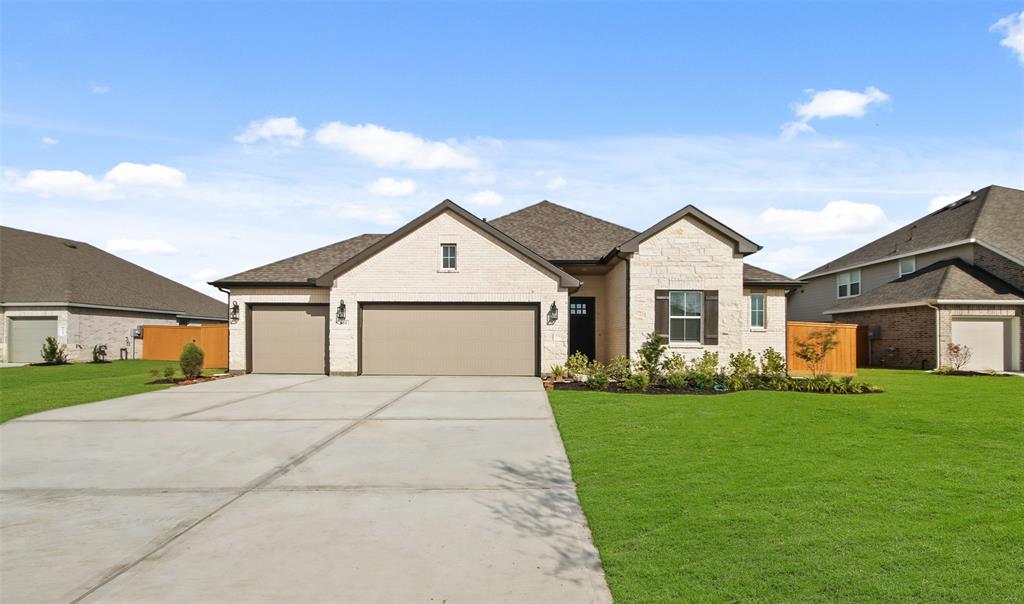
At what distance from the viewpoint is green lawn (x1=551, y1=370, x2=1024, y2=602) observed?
3.73 m

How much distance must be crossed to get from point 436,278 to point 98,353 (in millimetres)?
18756

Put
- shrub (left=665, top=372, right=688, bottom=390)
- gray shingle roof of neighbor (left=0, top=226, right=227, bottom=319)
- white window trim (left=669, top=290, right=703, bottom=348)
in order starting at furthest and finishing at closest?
1. gray shingle roof of neighbor (left=0, top=226, right=227, bottom=319)
2. white window trim (left=669, top=290, right=703, bottom=348)
3. shrub (left=665, top=372, right=688, bottom=390)

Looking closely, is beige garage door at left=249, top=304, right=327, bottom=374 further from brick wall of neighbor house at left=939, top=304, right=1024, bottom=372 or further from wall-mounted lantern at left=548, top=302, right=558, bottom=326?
brick wall of neighbor house at left=939, top=304, right=1024, bottom=372

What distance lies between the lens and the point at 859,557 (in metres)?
4.06

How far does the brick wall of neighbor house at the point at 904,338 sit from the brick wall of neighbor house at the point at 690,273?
9.56 m

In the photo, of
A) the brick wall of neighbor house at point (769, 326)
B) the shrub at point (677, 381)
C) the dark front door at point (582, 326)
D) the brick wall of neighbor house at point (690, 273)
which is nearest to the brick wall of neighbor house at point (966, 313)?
the brick wall of neighbor house at point (769, 326)

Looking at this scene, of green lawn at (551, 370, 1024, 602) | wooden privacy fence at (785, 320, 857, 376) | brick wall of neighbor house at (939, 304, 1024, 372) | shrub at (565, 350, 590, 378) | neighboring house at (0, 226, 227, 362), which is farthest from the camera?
neighboring house at (0, 226, 227, 362)

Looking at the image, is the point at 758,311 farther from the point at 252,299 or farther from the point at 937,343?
the point at 252,299

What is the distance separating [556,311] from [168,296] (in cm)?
2603

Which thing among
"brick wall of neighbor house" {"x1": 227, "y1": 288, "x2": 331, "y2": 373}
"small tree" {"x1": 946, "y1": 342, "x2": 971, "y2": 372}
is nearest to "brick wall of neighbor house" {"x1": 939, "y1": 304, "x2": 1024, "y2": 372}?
"small tree" {"x1": 946, "y1": 342, "x2": 971, "y2": 372}

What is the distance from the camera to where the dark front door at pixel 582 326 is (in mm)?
20000

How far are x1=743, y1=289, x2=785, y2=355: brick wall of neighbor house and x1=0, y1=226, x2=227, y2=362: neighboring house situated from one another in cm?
2808

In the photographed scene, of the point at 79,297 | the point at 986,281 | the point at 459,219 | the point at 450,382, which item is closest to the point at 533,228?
the point at 459,219

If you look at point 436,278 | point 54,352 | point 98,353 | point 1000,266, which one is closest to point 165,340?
point 98,353
